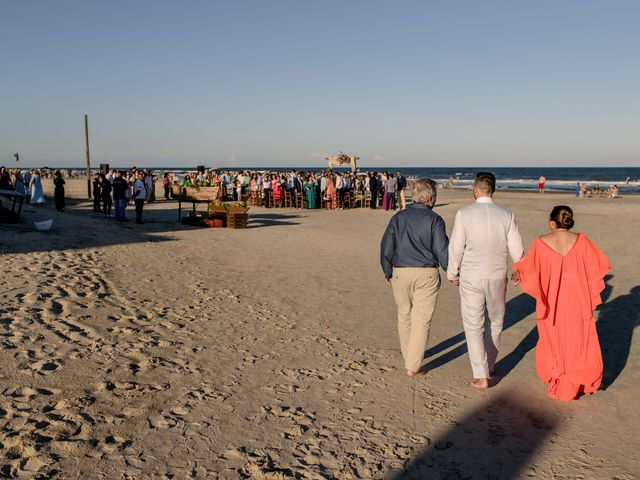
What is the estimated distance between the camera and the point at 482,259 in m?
4.47

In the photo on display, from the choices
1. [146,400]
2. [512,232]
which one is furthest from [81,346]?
[512,232]

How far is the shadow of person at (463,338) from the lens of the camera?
5.39 metres

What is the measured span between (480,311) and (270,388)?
1926 mm

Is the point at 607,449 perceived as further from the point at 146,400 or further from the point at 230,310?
the point at 230,310

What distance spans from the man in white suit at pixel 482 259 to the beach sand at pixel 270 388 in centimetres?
53

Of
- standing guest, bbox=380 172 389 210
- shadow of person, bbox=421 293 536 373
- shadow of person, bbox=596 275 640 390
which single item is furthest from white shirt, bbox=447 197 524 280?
standing guest, bbox=380 172 389 210

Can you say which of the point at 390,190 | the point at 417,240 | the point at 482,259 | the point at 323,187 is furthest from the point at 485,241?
the point at 323,187

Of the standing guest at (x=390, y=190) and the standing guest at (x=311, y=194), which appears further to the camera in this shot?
the standing guest at (x=311, y=194)

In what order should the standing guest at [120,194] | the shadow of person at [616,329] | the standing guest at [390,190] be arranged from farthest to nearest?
the standing guest at [390,190] < the standing guest at [120,194] < the shadow of person at [616,329]

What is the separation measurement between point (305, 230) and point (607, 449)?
13020mm

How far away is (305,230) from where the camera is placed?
16281 mm

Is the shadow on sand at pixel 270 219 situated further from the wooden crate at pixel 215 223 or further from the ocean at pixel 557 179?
the ocean at pixel 557 179

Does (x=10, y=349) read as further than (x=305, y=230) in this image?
No

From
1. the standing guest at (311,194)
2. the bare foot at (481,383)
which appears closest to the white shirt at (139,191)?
the standing guest at (311,194)
